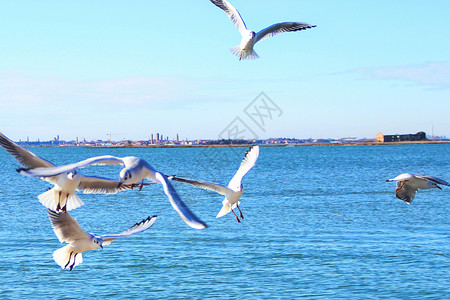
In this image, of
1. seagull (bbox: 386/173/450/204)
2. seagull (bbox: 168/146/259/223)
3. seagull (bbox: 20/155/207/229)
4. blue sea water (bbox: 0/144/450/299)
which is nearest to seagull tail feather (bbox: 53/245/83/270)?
seagull (bbox: 20/155/207/229)

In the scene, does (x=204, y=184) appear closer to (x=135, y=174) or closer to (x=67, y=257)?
(x=135, y=174)

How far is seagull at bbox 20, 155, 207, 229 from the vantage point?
716 cm

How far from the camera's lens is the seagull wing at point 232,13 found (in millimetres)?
14930

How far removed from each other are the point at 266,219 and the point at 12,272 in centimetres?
1659

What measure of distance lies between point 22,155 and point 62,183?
0.78m

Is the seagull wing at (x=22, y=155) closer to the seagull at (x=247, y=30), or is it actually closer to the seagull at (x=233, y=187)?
the seagull at (x=233, y=187)

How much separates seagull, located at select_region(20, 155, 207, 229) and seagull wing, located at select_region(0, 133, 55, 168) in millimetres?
1414

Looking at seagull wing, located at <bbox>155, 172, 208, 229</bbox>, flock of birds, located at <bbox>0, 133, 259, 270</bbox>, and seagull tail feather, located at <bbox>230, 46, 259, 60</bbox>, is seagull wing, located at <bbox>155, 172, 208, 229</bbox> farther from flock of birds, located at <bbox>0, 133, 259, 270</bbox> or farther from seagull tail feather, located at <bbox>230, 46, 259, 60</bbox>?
seagull tail feather, located at <bbox>230, 46, 259, 60</bbox>

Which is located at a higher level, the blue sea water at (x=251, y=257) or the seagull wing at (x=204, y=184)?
the seagull wing at (x=204, y=184)

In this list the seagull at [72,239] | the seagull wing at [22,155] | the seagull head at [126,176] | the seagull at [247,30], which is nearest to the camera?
the seagull head at [126,176]

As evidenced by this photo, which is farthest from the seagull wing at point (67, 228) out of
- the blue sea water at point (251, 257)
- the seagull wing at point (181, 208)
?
the blue sea water at point (251, 257)

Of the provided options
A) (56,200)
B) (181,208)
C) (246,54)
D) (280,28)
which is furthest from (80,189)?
(280,28)

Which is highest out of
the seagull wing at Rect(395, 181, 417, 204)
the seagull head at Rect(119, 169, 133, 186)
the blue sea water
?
the seagull head at Rect(119, 169, 133, 186)

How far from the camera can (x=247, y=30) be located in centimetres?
1455
